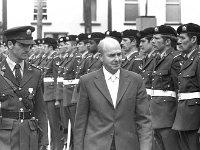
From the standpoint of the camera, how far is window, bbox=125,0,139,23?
36.7 metres

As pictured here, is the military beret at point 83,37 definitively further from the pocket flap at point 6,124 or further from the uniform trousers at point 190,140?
the pocket flap at point 6,124

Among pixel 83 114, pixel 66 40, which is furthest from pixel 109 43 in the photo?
pixel 66 40

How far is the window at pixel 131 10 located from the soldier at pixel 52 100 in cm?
2055

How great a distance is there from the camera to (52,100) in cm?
1524

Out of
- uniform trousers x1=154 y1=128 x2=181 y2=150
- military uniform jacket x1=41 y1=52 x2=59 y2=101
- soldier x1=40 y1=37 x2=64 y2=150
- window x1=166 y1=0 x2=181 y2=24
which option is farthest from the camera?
window x1=166 y1=0 x2=181 y2=24

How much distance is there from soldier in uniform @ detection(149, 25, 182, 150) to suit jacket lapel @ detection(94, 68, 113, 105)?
3.27 metres

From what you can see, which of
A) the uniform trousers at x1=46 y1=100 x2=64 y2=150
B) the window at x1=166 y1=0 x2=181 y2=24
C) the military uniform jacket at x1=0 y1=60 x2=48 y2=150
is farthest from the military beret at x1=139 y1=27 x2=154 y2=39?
the window at x1=166 y1=0 x2=181 y2=24

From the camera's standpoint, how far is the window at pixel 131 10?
120ft

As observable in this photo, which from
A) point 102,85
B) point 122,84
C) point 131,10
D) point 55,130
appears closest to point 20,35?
point 102,85

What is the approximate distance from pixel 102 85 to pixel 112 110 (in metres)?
0.30

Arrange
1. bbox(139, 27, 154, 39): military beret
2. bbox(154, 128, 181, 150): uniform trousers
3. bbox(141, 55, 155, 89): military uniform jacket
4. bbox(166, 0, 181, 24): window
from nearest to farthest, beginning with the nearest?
1. bbox(154, 128, 181, 150): uniform trousers
2. bbox(141, 55, 155, 89): military uniform jacket
3. bbox(139, 27, 154, 39): military beret
4. bbox(166, 0, 181, 24): window

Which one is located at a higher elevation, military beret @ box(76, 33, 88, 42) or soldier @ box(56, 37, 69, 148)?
military beret @ box(76, 33, 88, 42)

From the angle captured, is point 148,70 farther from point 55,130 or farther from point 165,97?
point 55,130

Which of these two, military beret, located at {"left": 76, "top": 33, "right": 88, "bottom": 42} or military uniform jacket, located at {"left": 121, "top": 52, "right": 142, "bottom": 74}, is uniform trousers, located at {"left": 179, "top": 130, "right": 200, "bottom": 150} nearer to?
military uniform jacket, located at {"left": 121, "top": 52, "right": 142, "bottom": 74}
